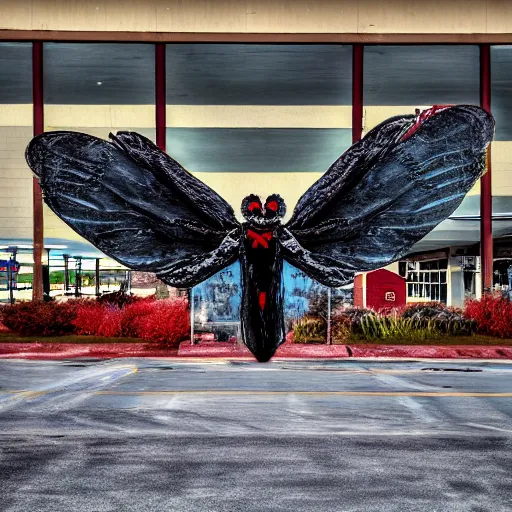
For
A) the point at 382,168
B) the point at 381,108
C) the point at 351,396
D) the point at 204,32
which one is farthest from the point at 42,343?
the point at 381,108

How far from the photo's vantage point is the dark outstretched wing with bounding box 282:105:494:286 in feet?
14.8

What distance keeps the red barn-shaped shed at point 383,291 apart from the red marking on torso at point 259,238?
4.25 metres

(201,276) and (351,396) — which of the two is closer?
(201,276)

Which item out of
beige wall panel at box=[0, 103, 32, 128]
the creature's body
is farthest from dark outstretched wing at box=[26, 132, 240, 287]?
beige wall panel at box=[0, 103, 32, 128]

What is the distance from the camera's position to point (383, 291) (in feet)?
28.6

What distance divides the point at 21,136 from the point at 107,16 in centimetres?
245

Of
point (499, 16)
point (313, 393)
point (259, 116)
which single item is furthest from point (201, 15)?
point (313, 393)

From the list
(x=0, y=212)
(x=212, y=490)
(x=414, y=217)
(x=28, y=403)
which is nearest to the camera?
(x=212, y=490)

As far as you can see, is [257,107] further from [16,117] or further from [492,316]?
[492,316]

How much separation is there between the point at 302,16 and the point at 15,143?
5.15 metres

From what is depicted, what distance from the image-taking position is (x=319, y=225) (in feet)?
15.2

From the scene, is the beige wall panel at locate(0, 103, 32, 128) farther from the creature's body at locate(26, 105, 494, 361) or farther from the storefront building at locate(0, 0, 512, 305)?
the creature's body at locate(26, 105, 494, 361)

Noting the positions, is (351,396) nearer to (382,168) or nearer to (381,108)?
(382,168)

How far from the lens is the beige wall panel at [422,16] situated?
35.8ft
